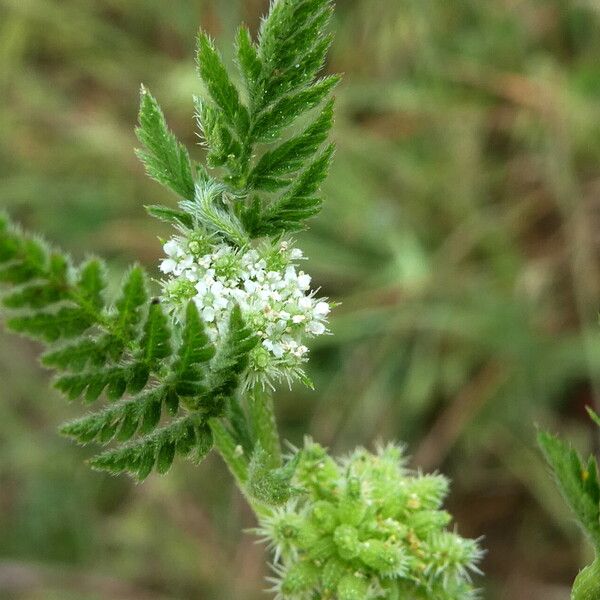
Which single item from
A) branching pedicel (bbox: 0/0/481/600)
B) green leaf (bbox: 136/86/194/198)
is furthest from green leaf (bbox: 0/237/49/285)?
green leaf (bbox: 136/86/194/198)

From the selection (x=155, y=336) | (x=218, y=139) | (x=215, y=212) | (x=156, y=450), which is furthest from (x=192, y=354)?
(x=218, y=139)

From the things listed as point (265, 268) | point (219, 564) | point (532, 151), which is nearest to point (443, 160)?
point (532, 151)

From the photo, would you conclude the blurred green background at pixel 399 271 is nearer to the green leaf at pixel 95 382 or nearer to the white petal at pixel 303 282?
the white petal at pixel 303 282

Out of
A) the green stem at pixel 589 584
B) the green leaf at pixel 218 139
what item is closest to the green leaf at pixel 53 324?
the green leaf at pixel 218 139

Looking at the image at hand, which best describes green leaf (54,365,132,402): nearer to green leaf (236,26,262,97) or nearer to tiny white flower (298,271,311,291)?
tiny white flower (298,271,311,291)

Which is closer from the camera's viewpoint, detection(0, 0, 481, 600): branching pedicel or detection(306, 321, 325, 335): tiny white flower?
detection(0, 0, 481, 600): branching pedicel
